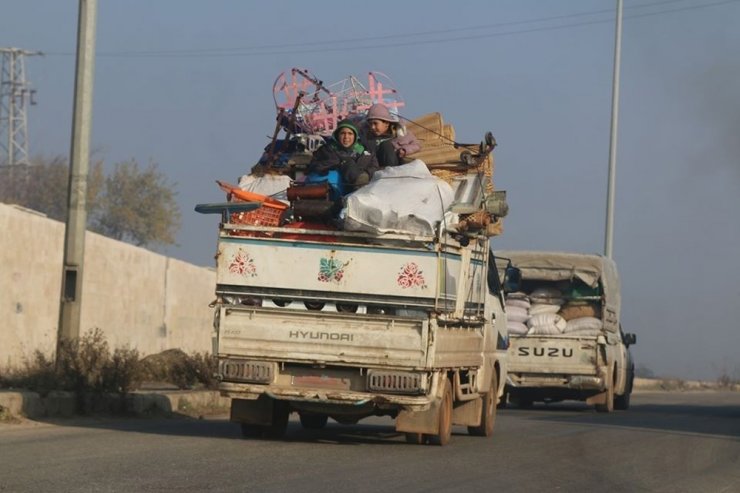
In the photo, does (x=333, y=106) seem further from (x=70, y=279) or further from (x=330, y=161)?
(x=70, y=279)

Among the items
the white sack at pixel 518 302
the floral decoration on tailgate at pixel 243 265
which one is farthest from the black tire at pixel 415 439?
the white sack at pixel 518 302

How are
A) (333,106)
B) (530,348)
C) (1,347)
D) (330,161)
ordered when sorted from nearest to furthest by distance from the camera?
1. (330,161)
2. (333,106)
3. (1,347)
4. (530,348)

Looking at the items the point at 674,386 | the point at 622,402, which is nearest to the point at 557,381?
the point at 622,402

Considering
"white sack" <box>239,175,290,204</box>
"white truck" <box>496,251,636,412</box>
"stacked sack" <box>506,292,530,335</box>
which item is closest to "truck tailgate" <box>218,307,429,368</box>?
"white sack" <box>239,175,290,204</box>

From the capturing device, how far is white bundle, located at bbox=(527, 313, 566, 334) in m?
25.9

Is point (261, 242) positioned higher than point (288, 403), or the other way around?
point (261, 242)

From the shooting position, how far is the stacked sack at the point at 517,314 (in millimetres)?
25703

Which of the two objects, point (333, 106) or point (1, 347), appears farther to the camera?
point (1, 347)

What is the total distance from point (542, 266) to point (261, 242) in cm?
1366

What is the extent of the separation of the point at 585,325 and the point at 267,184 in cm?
1232

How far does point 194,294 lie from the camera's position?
112 ft

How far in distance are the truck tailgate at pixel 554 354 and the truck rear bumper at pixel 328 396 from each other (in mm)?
12315

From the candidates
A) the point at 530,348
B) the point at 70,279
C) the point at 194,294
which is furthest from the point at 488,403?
the point at 194,294

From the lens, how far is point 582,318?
1038 inches
